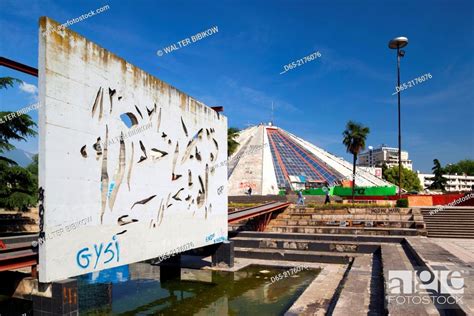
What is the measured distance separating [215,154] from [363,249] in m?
8.71

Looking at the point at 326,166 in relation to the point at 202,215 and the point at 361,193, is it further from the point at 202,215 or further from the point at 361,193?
the point at 202,215

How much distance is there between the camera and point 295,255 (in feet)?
56.4

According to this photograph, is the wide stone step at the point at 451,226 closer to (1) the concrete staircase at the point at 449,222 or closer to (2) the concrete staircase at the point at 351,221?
(1) the concrete staircase at the point at 449,222

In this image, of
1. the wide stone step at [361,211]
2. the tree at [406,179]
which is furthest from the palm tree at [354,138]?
the tree at [406,179]

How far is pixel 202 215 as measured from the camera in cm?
1330

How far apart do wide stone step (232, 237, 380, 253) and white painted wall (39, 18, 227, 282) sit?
7089 millimetres

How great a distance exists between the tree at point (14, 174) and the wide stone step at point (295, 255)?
542 inches

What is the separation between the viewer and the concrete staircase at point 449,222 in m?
20.6

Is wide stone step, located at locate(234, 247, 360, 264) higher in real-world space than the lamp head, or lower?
lower

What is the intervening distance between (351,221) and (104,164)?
61.3 ft

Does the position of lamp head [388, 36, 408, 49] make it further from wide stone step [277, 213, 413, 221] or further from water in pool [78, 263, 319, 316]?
water in pool [78, 263, 319, 316]

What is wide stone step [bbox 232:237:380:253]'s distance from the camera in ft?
56.2

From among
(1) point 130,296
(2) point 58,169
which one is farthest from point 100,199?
(1) point 130,296

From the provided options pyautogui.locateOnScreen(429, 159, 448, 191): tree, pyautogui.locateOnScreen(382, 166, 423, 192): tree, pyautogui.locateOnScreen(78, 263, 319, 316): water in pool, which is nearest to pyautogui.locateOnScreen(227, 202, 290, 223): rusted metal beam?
pyautogui.locateOnScreen(78, 263, 319, 316): water in pool
